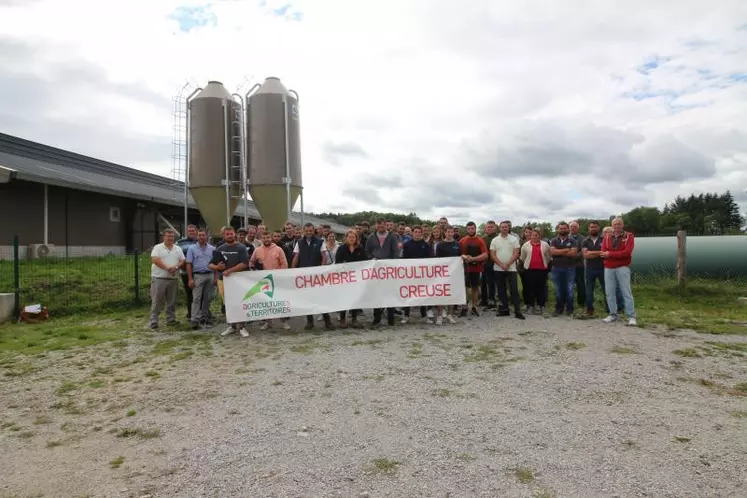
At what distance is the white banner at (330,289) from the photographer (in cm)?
840

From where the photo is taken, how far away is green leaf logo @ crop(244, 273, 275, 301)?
8414 millimetres

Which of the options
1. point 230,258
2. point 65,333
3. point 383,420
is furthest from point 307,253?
point 383,420

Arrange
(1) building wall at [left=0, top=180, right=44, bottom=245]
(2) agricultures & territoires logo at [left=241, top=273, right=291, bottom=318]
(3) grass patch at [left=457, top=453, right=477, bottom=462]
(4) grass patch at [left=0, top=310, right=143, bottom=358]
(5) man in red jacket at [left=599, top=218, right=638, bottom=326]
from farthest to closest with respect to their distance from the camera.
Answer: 1. (1) building wall at [left=0, top=180, right=44, bottom=245]
2. (5) man in red jacket at [left=599, top=218, right=638, bottom=326]
3. (2) agricultures & territoires logo at [left=241, top=273, right=291, bottom=318]
4. (4) grass patch at [left=0, top=310, right=143, bottom=358]
5. (3) grass patch at [left=457, top=453, right=477, bottom=462]

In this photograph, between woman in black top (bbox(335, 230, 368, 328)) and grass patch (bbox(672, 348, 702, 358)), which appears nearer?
grass patch (bbox(672, 348, 702, 358))

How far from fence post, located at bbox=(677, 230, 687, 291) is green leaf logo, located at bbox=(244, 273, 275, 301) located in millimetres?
10505

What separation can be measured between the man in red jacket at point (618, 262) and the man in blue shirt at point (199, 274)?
7.55 meters

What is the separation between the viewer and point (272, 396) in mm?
4820

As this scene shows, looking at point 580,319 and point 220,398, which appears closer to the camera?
point 220,398

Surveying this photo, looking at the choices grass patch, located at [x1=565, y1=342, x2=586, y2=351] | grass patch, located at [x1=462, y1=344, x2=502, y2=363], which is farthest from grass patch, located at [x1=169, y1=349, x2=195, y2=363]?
A: grass patch, located at [x1=565, y1=342, x2=586, y2=351]

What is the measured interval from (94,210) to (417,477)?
65.6ft

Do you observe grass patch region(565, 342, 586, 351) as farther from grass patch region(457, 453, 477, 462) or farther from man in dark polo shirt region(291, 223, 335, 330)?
man in dark polo shirt region(291, 223, 335, 330)

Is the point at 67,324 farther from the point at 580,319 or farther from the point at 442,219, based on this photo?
the point at 580,319

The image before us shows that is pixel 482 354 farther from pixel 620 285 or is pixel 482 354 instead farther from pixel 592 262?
pixel 592 262

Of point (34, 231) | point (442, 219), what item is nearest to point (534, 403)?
point (442, 219)
